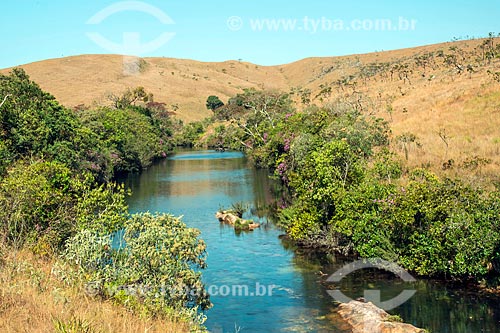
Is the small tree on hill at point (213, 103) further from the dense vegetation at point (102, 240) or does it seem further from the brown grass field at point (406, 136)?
the dense vegetation at point (102, 240)

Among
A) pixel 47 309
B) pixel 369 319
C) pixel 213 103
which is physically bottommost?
pixel 369 319

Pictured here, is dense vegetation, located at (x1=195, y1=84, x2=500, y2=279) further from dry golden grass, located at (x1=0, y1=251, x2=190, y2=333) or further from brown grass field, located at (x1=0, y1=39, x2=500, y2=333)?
dry golden grass, located at (x1=0, y1=251, x2=190, y2=333)

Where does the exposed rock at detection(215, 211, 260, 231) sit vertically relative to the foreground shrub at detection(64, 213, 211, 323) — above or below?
below

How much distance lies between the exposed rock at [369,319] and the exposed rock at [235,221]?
1696 cm

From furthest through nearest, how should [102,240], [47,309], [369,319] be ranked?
[369,319] < [102,240] < [47,309]

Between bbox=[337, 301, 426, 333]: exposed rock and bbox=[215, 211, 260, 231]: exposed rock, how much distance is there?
55.7 feet

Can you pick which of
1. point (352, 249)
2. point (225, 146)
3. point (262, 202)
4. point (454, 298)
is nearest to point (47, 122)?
point (262, 202)

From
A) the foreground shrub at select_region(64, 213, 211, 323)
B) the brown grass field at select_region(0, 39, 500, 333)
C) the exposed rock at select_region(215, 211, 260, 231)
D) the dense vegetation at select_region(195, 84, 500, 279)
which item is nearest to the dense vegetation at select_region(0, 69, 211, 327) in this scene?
the foreground shrub at select_region(64, 213, 211, 323)

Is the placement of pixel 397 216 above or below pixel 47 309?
below

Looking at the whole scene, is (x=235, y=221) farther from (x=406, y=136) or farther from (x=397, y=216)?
(x=406, y=136)

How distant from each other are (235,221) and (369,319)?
20282 millimetres

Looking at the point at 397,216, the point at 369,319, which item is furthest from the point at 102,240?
the point at 397,216

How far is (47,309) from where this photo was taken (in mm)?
11836

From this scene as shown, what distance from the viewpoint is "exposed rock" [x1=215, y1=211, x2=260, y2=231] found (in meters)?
39.1
